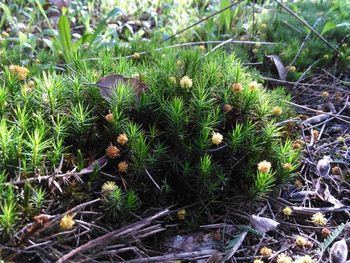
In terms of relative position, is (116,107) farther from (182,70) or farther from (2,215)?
(2,215)

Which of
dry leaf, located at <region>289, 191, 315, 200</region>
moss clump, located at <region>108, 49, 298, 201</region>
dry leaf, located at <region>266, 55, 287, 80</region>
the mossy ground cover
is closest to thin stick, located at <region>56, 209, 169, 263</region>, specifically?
the mossy ground cover

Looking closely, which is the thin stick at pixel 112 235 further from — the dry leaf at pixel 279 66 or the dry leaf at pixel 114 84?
the dry leaf at pixel 279 66

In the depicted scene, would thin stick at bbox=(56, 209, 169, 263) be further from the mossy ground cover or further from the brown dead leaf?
the brown dead leaf

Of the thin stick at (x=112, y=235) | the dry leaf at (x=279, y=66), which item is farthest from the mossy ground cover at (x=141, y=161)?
the dry leaf at (x=279, y=66)

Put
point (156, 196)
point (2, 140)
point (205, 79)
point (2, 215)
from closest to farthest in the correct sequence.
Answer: point (2, 215)
point (2, 140)
point (156, 196)
point (205, 79)

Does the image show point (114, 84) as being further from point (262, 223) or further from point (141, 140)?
point (262, 223)

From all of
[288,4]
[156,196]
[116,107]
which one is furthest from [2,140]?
[288,4]

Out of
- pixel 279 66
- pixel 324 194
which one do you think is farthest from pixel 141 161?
pixel 279 66
